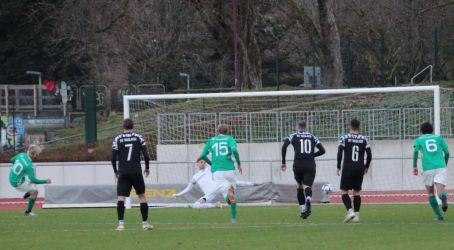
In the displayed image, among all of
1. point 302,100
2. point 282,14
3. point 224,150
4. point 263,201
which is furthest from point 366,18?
point 224,150

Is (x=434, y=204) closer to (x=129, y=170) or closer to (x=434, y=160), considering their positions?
(x=434, y=160)

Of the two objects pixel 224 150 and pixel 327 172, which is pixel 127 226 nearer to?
pixel 224 150

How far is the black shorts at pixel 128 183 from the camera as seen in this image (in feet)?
55.6

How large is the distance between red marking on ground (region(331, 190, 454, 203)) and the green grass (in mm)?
4513

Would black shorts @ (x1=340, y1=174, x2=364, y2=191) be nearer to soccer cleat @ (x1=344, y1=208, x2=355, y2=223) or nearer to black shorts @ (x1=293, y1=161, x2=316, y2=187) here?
soccer cleat @ (x1=344, y1=208, x2=355, y2=223)

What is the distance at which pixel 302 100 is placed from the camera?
107ft

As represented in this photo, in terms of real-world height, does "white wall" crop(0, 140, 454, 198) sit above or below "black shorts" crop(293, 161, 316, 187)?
below

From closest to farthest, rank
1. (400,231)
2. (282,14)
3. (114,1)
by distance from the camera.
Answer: (400,231) < (114,1) < (282,14)

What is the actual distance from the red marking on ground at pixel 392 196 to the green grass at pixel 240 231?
4.51 metres

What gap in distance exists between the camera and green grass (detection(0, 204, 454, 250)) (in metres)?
14.0

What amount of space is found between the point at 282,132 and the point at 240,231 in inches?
592

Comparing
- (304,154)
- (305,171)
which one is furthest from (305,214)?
(304,154)

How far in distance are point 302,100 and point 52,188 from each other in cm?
975

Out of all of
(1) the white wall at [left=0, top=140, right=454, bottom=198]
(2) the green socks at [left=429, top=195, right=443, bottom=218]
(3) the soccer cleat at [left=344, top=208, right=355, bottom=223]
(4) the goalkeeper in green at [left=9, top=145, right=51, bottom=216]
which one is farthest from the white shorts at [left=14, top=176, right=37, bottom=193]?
(2) the green socks at [left=429, top=195, right=443, bottom=218]
